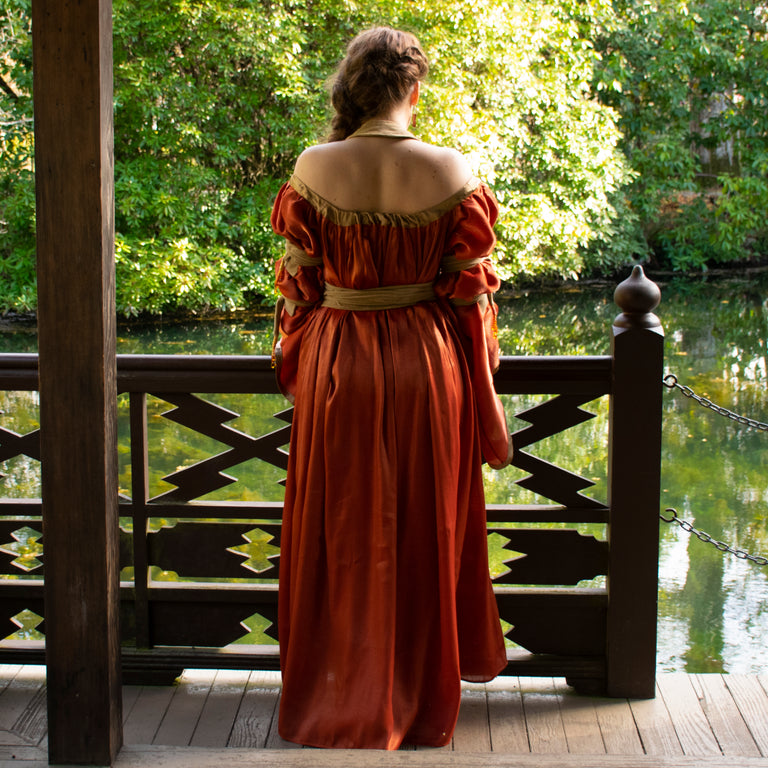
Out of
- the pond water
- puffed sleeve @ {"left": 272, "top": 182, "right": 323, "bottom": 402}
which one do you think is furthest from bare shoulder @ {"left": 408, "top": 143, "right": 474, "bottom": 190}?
the pond water

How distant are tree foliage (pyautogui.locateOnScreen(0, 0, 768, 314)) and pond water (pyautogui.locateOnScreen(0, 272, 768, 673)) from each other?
72cm

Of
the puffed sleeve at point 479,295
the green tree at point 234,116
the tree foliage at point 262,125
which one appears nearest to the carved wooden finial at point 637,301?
the puffed sleeve at point 479,295

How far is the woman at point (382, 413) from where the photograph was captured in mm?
2010

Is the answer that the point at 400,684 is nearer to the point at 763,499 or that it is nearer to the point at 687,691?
the point at 687,691

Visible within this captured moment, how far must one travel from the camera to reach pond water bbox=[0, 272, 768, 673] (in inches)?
153

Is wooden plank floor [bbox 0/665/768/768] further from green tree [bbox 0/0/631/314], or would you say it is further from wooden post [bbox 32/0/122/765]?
green tree [bbox 0/0/631/314]

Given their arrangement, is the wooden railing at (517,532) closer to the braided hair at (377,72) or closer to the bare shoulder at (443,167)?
the bare shoulder at (443,167)

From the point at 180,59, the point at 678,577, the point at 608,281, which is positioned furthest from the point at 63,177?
the point at 608,281

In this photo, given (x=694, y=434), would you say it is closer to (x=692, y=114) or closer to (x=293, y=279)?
(x=293, y=279)

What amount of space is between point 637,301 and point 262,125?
31.6ft

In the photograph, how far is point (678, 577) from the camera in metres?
4.36

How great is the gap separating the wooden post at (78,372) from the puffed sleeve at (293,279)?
435 millimetres

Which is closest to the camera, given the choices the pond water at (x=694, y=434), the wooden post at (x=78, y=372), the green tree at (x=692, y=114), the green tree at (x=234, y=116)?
the wooden post at (x=78, y=372)

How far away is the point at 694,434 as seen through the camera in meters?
6.97
